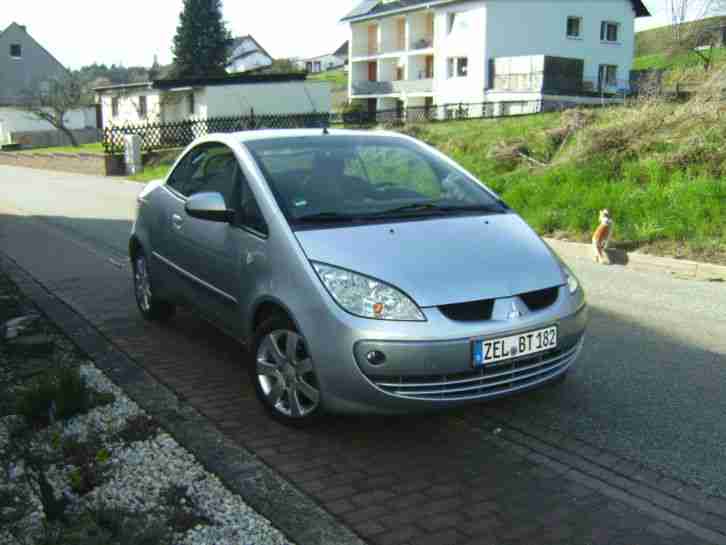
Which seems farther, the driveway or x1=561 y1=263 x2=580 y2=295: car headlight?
x1=561 y1=263 x2=580 y2=295: car headlight

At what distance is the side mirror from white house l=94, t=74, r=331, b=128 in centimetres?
3803

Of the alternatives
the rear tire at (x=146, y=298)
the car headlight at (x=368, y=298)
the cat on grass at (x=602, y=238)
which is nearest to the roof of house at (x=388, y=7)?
the cat on grass at (x=602, y=238)

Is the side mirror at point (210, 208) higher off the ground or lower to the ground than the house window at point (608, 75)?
lower

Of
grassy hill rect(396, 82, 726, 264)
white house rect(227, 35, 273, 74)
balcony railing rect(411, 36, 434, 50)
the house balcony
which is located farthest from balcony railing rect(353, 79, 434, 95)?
white house rect(227, 35, 273, 74)

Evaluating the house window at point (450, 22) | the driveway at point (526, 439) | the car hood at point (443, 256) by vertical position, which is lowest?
the driveway at point (526, 439)

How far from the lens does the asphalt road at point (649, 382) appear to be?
4312 millimetres

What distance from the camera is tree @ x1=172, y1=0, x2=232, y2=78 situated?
73.6 m

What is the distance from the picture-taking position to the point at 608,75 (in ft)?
163

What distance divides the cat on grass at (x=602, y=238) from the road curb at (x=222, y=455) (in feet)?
19.9

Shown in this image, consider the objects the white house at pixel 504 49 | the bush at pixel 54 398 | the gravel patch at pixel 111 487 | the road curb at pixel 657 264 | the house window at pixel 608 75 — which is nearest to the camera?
the gravel patch at pixel 111 487

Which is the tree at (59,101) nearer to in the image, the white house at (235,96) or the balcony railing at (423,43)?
the white house at (235,96)

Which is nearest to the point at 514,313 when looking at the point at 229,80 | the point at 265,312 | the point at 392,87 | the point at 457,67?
the point at 265,312

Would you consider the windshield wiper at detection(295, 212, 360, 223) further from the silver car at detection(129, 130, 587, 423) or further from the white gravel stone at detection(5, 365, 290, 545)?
the white gravel stone at detection(5, 365, 290, 545)

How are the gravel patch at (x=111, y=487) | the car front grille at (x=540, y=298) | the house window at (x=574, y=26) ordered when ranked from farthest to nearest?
the house window at (x=574, y=26), the car front grille at (x=540, y=298), the gravel patch at (x=111, y=487)
